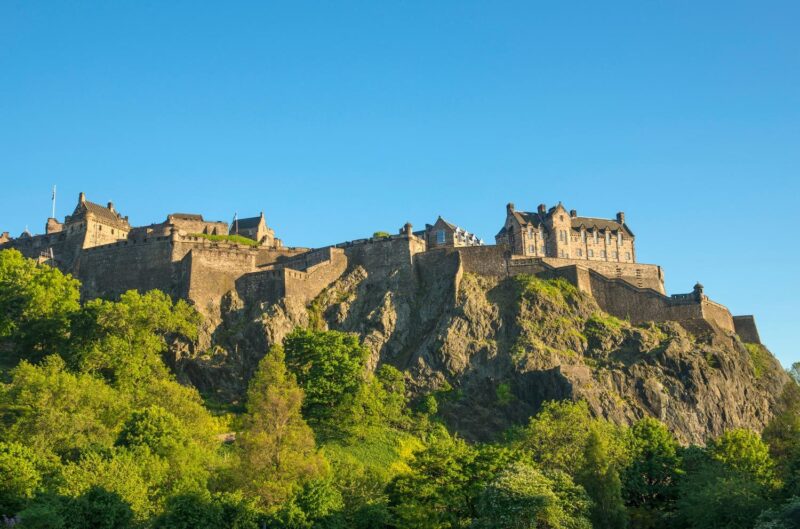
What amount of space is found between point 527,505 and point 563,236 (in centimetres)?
5976

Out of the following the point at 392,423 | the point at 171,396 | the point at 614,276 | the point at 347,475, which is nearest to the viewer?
the point at 347,475

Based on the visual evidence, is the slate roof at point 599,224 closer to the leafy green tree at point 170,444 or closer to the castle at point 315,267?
the castle at point 315,267

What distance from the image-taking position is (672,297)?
90000 mm

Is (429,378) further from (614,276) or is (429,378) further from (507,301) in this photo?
(614,276)

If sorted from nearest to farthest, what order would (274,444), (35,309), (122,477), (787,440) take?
(122,477) → (274,444) → (787,440) → (35,309)

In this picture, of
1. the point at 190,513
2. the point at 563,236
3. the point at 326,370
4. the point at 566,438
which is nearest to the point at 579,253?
the point at 563,236

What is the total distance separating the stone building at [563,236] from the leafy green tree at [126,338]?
4208 cm

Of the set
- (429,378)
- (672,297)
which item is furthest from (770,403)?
→ (429,378)

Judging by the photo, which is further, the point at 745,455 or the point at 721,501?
→ the point at 745,455

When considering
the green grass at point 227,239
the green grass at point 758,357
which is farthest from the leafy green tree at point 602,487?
the green grass at point 227,239

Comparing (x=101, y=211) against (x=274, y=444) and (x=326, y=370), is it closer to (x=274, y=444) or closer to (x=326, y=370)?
(x=326, y=370)

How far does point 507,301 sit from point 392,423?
61.7 feet

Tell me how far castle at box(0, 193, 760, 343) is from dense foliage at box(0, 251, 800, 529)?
15608mm

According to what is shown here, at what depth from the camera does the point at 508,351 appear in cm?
8256
